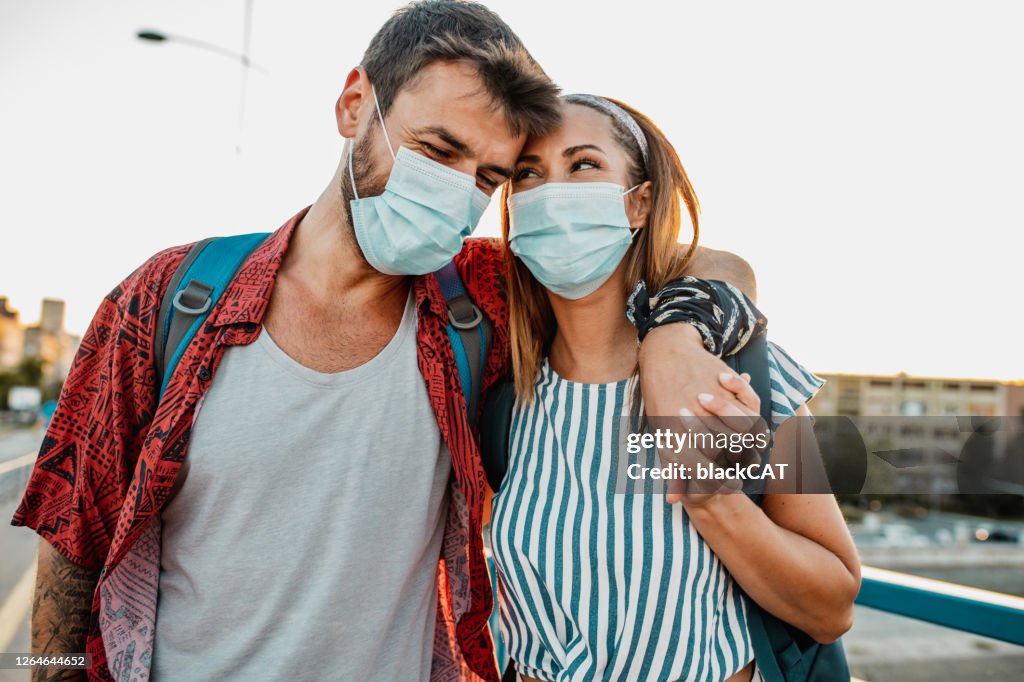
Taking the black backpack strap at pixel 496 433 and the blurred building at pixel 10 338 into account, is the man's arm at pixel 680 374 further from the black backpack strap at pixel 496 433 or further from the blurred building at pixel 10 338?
the blurred building at pixel 10 338

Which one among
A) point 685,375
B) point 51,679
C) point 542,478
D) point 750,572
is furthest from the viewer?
point 542,478

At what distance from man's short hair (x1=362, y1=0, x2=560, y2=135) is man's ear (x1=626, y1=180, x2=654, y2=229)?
0.31 metres

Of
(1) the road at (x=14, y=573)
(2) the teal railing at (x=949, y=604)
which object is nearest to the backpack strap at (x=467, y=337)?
(2) the teal railing at (x=949, y=604)

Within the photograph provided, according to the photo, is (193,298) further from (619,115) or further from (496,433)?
(619,115)

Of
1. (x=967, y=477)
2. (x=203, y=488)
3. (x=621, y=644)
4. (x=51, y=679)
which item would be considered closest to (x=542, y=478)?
(x=621, y=644)

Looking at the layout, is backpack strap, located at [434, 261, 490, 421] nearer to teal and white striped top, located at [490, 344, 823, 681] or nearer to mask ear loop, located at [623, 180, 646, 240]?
teal and white striped top, located at [490, 344, 823, 681]

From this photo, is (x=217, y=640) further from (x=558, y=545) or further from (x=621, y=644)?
(x=621, y=644)

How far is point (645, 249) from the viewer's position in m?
2.04

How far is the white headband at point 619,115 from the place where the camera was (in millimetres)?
1997

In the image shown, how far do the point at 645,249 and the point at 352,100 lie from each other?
958 millimetres

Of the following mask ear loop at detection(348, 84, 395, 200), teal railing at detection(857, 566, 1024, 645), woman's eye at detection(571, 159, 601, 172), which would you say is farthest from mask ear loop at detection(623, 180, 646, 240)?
teal railing at detection(857, 566, 1024, 645)

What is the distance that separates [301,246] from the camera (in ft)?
6.57

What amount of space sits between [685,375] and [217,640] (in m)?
1.24

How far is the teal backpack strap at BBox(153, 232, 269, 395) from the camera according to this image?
5.47 ft
